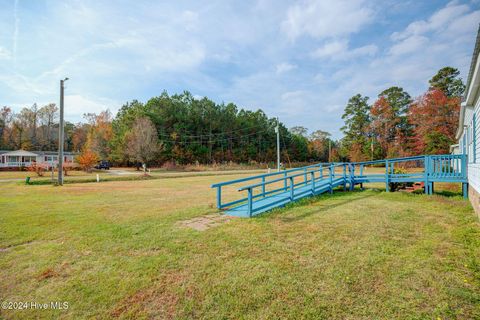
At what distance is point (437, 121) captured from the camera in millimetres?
27531

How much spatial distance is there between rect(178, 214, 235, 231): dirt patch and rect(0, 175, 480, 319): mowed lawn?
237 mm

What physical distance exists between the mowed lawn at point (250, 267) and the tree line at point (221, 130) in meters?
28.1

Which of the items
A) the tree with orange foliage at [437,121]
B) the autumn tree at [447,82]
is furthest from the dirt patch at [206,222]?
the autumn tree at [447,82]

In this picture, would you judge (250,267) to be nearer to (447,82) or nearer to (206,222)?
(206,222)

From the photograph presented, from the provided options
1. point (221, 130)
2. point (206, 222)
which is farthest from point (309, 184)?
point (221, 130)

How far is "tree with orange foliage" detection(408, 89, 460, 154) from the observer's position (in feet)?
86.5

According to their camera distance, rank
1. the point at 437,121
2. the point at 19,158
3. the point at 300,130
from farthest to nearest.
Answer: the point at 300,130
the point at 19,158
the point at 437,121

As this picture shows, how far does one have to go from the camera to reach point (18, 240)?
16.0 feet

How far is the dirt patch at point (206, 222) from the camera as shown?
5.73 metres

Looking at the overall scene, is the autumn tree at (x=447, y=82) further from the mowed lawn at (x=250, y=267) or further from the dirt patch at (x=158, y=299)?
the dirt patch at (x=158, y=299)

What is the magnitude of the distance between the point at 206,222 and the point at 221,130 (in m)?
48.5

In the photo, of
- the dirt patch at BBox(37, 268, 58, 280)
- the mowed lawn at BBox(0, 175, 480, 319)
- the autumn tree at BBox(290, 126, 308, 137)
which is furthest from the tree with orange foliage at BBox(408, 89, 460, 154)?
the autumn tree at BBox(290, 126, 308, 137)

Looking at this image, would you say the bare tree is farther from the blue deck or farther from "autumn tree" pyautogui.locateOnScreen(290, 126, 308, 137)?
"autumn tree" pyautogui.locateOnScreen(290, 126, 308, 137)

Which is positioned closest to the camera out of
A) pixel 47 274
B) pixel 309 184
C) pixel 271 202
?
pixel 47 274
